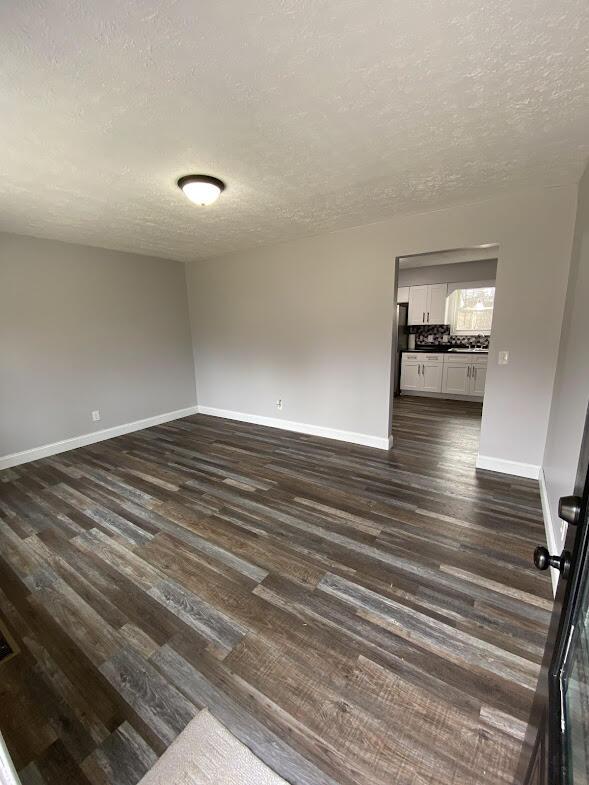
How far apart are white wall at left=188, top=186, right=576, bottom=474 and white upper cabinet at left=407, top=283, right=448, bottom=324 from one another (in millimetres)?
3375

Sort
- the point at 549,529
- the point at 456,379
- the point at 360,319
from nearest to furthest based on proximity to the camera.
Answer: the point at 549,529, the point at 360,319, the point at 456,379

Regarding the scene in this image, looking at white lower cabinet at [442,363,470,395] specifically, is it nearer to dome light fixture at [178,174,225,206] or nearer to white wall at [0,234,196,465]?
white wall at [0,234,196,465]

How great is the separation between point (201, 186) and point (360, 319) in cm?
207

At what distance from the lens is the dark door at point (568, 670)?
0.59m

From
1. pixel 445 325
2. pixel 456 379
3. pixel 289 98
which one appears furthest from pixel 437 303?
pixel 289 98

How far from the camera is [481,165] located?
2.14m

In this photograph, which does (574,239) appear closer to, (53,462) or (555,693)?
(555,693)

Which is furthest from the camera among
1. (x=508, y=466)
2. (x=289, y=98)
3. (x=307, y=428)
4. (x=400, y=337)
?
(x=400, y=337)

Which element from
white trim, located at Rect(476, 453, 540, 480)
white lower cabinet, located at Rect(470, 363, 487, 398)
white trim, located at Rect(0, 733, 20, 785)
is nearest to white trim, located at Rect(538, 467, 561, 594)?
white trim, located at Rect(476, 453, 540, 480)

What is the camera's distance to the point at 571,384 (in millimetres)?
2031

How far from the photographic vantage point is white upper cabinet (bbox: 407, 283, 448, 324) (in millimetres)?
6194

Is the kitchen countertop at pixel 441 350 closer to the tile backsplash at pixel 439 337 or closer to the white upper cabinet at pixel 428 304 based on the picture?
the tile backsplash at pixel 439 337

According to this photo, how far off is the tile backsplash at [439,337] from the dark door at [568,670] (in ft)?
21.0

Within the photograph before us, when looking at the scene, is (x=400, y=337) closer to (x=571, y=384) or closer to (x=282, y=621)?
(x=571, y=384)
